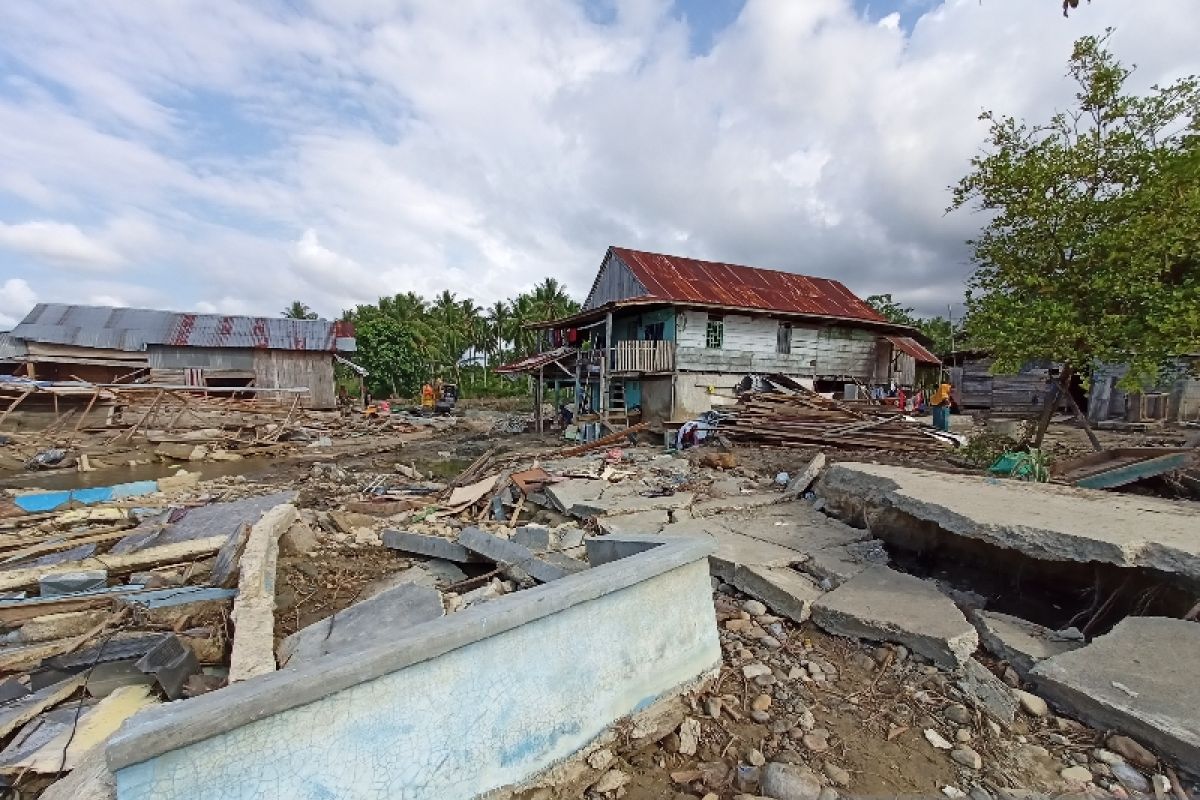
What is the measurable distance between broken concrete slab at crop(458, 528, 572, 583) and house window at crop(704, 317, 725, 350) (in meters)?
13.5

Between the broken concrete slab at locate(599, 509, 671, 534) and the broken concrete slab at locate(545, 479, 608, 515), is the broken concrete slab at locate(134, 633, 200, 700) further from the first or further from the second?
the broken concrete slab at locate(545, 479, 608, 515)

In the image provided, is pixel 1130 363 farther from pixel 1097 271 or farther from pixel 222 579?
pixel 222 579

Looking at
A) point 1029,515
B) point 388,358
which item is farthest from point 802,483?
point 388,358

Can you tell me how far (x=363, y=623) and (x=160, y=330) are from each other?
25763 millimetres

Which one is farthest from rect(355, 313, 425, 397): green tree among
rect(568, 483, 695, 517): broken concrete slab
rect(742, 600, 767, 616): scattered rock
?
rect(742, 600, 767, 616): scattered rock

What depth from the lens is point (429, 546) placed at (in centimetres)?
589

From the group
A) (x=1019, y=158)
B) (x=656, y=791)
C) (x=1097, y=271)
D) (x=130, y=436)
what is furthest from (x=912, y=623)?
(x=130, y=436)

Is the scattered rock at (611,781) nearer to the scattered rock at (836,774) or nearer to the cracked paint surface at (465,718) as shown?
the cracked paint surface at (465,718)

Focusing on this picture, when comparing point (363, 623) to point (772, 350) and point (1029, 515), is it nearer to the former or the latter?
point (1029, 515)

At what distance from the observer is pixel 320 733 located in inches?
69.5

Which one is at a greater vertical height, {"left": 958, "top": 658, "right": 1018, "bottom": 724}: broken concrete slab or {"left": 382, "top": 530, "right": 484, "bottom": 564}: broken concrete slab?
{"left": 958, "top": 658, "right": 1018, "bottom": 724}: broken concrete slab

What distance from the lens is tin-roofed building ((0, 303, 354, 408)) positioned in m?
20.7

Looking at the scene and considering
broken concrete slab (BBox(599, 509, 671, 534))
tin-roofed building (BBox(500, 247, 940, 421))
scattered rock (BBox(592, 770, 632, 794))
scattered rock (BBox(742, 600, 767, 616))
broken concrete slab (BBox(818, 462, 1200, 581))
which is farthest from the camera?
tin-roofed building (BBox(500, 247, 940, 421))

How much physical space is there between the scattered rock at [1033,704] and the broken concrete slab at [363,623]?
320cm
